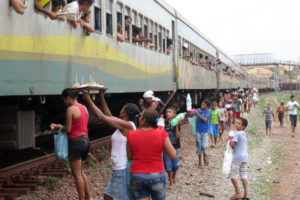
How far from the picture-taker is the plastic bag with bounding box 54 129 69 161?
16.5 feet

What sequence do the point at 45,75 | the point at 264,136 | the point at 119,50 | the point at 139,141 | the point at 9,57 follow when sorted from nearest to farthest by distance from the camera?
the point at 139,141 < the point at 9,57 < the point at 45,75 < the point at 119,50 < the point at 264,136

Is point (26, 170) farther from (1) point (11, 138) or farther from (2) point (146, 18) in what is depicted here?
(2) point (146, 18)

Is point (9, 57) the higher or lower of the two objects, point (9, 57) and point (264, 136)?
the higher

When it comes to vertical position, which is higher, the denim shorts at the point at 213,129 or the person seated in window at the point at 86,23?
the person seated in window at the point at 86,23

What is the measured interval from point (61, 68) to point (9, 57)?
120 cm

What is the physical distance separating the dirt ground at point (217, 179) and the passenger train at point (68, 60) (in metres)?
1.16

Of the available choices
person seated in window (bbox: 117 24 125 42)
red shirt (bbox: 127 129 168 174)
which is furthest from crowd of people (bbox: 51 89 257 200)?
person seated in window (bbox: 117 24 125 42)

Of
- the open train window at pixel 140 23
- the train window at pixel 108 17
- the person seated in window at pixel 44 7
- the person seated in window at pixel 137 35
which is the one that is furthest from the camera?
the open train window at pixel 140 23

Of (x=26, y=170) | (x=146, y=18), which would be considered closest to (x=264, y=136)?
(x=146, y=18)

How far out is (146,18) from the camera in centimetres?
1085

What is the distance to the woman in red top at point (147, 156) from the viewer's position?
403 centimetres

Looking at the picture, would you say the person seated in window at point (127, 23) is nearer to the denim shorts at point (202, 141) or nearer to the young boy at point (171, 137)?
the denim shorts at point (202, 141)

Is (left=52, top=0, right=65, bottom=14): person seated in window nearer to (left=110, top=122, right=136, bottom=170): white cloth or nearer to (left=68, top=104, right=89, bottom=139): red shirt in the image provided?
(left=68, top=104, right=89, bottom=139): red shirt

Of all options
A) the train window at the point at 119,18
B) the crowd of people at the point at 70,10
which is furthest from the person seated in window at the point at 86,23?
the train window at the point at 119,18
